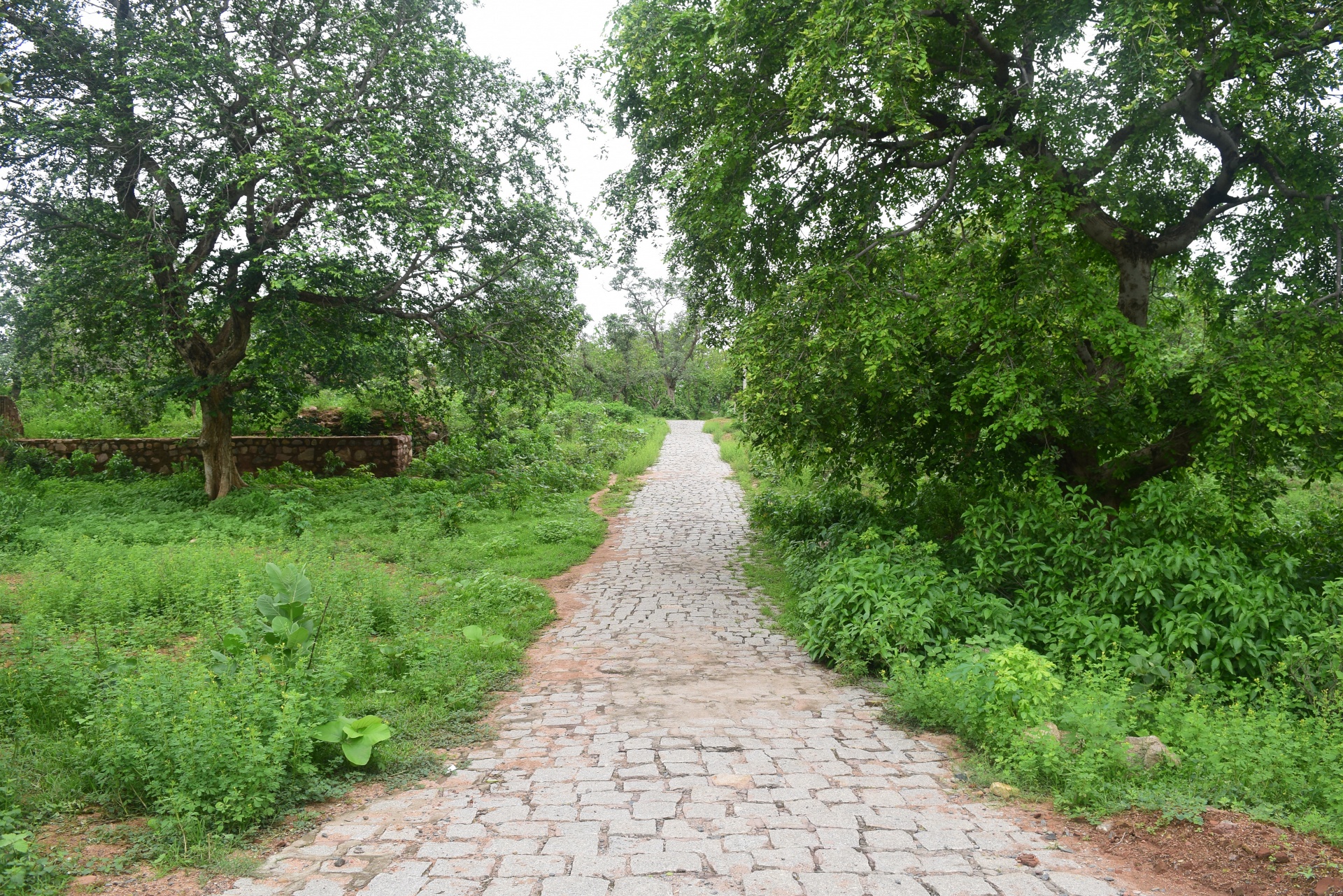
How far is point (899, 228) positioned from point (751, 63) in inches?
105

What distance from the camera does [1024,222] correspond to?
7.51m

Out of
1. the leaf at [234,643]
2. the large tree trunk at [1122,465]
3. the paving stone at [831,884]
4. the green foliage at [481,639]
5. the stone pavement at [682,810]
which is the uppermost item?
the large tree trunk at [1122,465]

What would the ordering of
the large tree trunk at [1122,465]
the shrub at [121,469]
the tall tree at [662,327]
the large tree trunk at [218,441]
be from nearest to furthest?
the large tree trunk at [1122,465] < the large tree trunk at [218,441] < the shrub at [121,469] < the tall tree at [662,327]

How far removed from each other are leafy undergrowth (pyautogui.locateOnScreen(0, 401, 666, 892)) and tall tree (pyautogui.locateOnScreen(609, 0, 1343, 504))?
4071 millimetres

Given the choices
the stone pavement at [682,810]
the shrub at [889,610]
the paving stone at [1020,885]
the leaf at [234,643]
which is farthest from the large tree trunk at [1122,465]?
the leaf at [234,643]

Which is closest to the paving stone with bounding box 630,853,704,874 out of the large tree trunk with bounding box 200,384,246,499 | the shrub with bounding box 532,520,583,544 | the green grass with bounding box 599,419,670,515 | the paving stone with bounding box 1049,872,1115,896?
the paving stone with bounding box 1049,872,1115,896

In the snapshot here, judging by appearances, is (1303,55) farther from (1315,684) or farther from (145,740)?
(145,740)

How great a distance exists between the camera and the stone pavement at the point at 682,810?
3.55m

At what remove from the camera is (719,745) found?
504 cm

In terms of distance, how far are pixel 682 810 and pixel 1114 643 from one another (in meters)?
3.62

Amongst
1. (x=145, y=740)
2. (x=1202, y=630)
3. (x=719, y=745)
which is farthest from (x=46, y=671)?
(x=1202, y=630)

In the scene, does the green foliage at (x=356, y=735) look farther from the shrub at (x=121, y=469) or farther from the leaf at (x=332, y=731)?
the shrub at (x=121, y=469)

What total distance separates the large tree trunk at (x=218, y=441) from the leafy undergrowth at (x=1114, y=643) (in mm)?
10293

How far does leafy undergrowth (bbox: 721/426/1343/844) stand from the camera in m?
4.38
